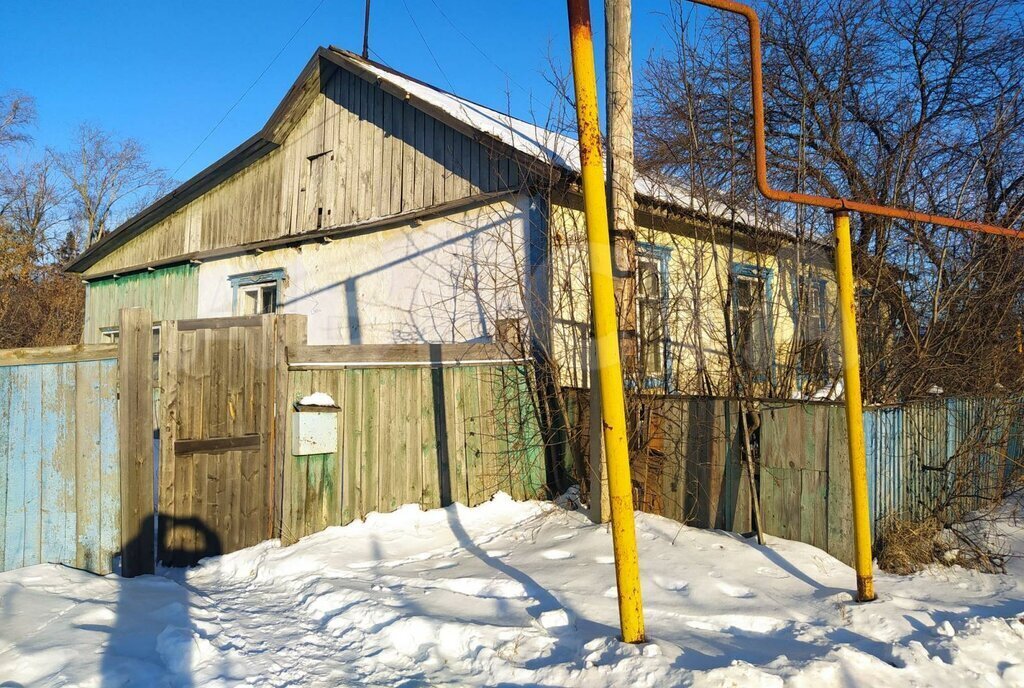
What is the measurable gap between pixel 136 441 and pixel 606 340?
351cm

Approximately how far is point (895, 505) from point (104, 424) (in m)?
6.17

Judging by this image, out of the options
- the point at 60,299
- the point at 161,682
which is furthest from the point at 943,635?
the point at 60,299

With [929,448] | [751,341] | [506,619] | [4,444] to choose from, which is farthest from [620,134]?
[4,444]

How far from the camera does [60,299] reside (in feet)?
67.3

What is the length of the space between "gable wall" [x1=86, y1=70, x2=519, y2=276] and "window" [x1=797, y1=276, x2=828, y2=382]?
3.61 m

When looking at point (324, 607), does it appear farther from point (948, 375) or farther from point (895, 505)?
point (948, 375)

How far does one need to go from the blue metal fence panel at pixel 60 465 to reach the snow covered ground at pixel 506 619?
0.69 ft

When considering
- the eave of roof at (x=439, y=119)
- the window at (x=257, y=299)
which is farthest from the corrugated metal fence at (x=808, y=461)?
the window at (x=257, y=299)

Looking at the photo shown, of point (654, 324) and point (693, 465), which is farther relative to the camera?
point (654, 324)

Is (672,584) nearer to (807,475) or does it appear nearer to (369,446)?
(807,475)

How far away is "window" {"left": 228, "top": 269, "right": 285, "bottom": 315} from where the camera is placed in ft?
40.8

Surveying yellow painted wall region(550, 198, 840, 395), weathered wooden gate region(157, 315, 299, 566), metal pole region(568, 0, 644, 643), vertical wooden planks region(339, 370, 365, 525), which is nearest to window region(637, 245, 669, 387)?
yellow painted wall region(550, 198, 840, 395)

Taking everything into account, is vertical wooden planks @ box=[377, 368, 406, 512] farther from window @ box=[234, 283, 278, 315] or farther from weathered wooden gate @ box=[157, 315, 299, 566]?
window @ box=[234, 283, 278, 315]

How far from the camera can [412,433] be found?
22.3ft
